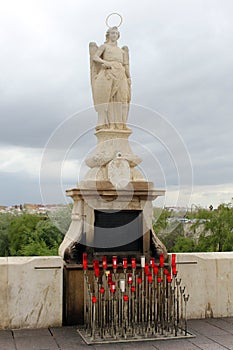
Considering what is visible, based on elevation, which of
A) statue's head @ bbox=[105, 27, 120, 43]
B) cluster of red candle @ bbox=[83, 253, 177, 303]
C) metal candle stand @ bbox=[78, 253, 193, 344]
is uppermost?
statue's head @ bbox=[105, 27, 120, 43]

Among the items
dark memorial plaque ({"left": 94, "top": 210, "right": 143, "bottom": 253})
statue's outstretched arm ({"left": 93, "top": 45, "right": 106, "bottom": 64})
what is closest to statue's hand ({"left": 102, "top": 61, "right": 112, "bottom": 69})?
statue's outstretched arm ({"left": 93, "top": 45, "right": 106, "bottom": 64})

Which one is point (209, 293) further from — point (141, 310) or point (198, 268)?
point (141, 310)

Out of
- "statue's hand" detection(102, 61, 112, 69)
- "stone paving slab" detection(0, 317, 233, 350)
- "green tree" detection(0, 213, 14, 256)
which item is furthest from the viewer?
"green tree" detection(0, 213, 14, 256)

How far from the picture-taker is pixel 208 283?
9.02 metres

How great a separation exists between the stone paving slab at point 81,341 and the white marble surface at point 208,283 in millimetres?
713

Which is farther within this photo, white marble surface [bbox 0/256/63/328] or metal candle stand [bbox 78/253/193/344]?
white marble surface [bbox 0/256/63/328]

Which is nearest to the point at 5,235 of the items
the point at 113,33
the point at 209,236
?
the point at 209,236

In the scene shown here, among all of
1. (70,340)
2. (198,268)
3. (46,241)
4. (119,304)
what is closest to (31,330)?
(70,340)

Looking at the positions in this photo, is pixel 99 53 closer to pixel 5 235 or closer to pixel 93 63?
pixel 93 63

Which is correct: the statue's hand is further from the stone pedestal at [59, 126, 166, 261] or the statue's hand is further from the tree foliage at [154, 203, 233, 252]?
the tree foliage at [154, 203, 233, 252]

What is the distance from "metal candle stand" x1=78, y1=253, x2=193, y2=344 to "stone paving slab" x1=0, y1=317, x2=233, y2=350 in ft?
0.55

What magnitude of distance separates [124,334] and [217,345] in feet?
4.24

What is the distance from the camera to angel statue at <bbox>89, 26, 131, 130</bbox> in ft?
30.9

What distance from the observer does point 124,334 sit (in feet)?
24.4
